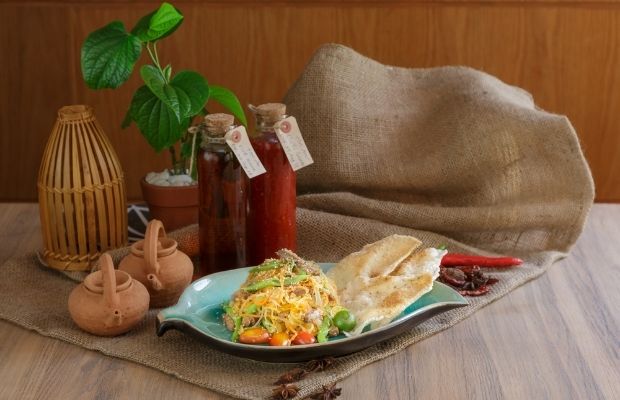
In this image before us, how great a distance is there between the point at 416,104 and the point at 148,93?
605mm

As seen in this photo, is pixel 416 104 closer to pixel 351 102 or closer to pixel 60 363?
pixel 351 102

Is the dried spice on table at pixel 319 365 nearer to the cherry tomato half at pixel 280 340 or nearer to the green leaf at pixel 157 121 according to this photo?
the cherry tomato half at pixel 280 340

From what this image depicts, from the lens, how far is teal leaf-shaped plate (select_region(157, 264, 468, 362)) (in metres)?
1.44

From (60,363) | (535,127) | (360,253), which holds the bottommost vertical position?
(60,363)

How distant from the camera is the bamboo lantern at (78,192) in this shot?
5.87 feet

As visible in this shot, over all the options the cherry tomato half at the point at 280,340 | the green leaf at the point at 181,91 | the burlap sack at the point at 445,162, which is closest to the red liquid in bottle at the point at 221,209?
the green leaf at the point at 181,91

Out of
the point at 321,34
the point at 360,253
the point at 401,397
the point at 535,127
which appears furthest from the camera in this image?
the point at 321,34

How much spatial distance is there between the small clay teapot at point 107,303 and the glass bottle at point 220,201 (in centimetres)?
21

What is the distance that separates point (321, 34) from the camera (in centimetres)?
262

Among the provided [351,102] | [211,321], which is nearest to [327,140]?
[351,102]

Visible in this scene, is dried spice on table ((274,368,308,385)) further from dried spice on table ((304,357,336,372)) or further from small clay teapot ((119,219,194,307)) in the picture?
small clay teapot ((119,219,194,307))

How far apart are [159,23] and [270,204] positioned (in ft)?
1.37

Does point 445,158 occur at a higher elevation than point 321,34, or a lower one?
lower

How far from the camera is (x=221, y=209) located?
1737 mm
